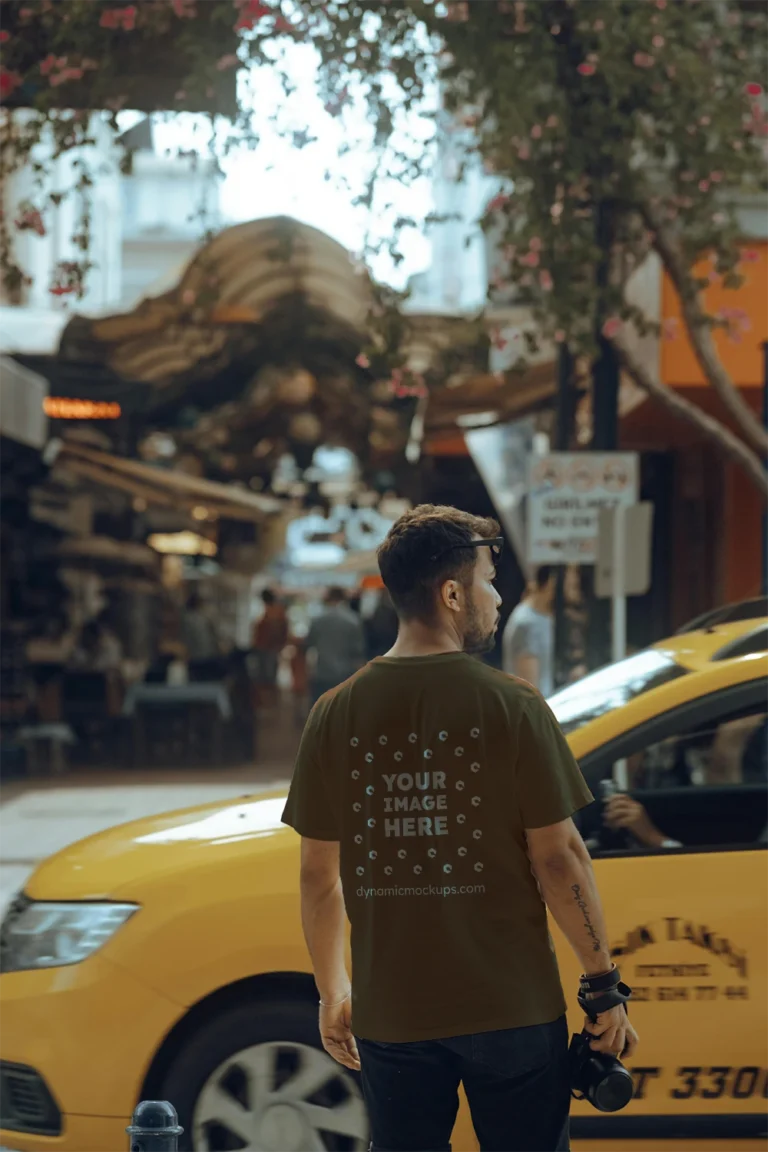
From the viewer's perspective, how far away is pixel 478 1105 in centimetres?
298

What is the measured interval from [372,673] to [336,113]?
20.6 feet

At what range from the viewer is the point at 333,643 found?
52.3 feet

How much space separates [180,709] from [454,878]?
15.3 m

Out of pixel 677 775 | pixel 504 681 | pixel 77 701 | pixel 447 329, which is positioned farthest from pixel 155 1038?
pixel 77 701

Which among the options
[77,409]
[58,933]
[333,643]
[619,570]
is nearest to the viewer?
[58,933]

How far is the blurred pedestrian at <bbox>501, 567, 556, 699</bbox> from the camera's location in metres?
11.3

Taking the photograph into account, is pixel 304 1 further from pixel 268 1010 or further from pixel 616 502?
pixel 268 1010

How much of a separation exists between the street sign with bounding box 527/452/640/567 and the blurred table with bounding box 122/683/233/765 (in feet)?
25.6

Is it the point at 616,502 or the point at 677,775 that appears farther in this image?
the point at 616,502

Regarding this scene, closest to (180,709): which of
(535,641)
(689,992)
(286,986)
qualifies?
(535,641)

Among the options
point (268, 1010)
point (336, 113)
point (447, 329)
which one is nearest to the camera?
point (268, 1010)

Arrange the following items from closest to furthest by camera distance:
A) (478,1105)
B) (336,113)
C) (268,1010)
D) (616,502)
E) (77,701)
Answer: (478,1105) → (268,1010) → (336,113) → (616,502) → (77,701)

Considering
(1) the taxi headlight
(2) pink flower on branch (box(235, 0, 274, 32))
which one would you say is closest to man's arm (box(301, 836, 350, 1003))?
(1) the taxi headlight

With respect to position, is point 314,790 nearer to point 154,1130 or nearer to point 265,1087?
point 154,1130
